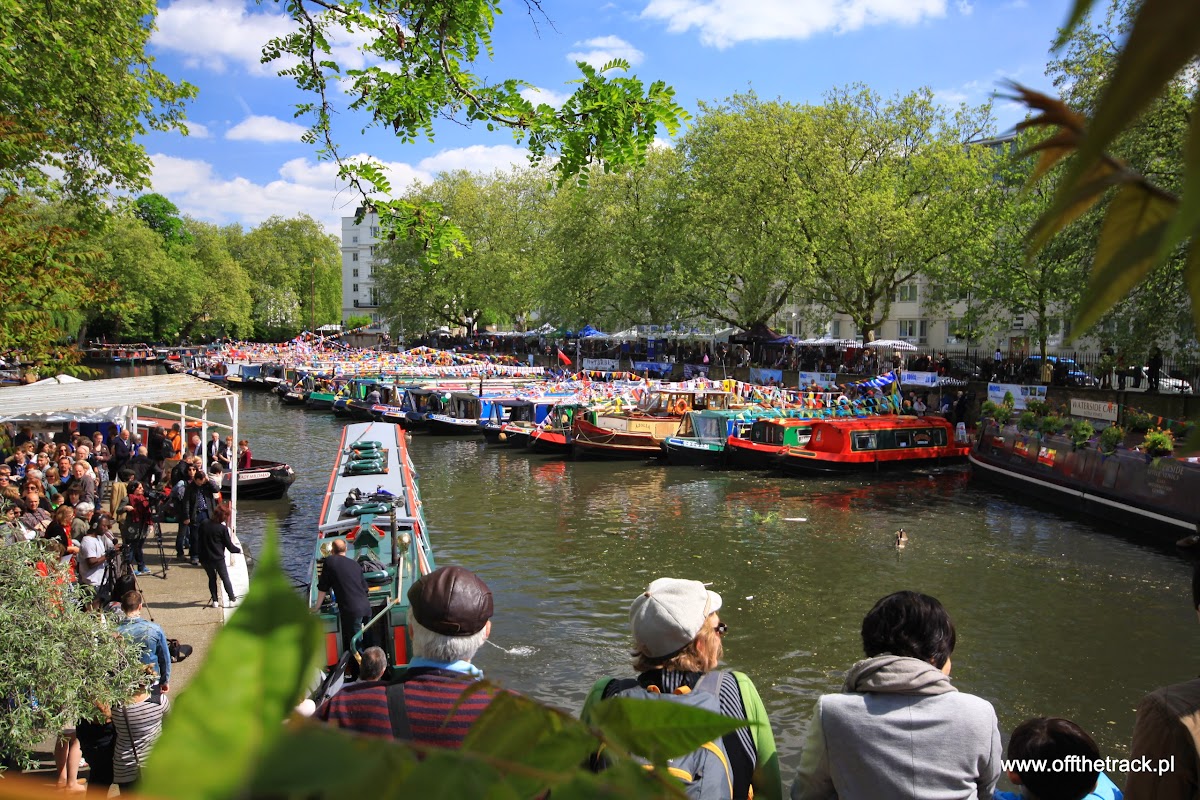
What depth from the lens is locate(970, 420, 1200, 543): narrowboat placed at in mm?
17719

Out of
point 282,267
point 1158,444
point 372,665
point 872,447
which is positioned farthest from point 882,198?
point 282,267

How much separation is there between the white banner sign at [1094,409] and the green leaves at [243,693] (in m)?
27.8

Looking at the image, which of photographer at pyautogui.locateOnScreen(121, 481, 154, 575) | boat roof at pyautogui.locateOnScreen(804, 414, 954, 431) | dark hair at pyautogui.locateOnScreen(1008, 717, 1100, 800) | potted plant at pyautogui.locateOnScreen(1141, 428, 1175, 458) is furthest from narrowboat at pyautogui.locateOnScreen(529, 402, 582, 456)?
dark hair at pyautogui.locateOnScreen(1008, 717, 1100, 800)

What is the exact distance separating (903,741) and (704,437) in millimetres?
28178

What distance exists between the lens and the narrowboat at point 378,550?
349 inches

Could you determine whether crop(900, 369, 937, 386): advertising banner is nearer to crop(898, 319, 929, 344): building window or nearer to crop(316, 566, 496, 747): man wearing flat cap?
crop(898, 319, 929, 344): building window

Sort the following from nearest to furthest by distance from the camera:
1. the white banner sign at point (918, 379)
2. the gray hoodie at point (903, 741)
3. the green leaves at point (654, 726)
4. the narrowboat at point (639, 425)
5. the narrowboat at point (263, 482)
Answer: the green leaves at point (654, 726), the gray hoodie at point (903, 741), the narrowboat at point (263, 482), the narrowboat at point (639, 425), the white banner sign at point (918, 379)

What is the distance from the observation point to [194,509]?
47.0ft

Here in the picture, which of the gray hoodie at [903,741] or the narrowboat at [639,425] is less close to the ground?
the gray hoodie at [903,741]

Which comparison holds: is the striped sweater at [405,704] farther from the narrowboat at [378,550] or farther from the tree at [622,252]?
the tree at [622,252]

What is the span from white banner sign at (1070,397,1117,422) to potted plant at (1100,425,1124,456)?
4.43 m

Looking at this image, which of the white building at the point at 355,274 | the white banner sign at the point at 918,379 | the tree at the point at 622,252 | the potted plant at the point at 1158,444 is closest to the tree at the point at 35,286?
the potted plant at the point at 1158,444

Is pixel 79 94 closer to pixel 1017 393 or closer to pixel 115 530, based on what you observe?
pixel 115 530

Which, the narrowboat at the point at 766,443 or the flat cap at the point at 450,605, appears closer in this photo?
the flat cap at the point at 450,605
